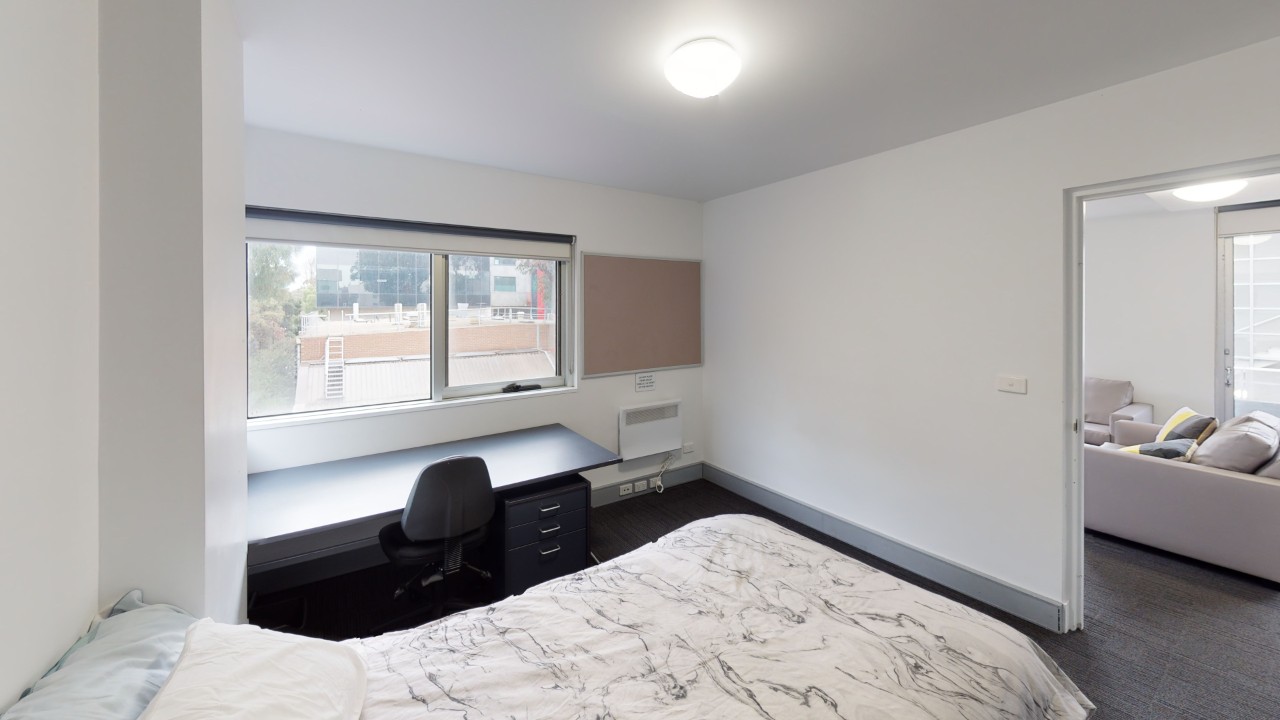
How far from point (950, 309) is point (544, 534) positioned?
2.62m

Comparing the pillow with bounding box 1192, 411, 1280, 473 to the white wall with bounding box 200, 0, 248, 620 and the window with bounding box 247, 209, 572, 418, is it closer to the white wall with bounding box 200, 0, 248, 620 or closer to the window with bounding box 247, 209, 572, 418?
the window with bounding box 247, 209, 572, 418

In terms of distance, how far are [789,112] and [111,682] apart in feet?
9.54

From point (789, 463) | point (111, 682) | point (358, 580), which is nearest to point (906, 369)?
point (789, 463)

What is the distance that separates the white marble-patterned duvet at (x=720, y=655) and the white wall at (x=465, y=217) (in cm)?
170

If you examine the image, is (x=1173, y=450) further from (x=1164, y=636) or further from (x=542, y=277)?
(x=542, y=277)

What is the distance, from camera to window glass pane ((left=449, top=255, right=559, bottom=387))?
317 centimetres

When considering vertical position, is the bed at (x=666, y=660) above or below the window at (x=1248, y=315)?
below

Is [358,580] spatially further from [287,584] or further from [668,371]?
[668,371]

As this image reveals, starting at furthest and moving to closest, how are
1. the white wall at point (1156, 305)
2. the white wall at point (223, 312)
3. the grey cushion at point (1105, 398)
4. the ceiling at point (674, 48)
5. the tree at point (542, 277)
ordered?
the grey cushion at point (1105, 398)
the white wall at point (1156, 305)
the tree at point (542, 277)
the ceiling at point (674, 48)
the white wall at point (223, 312)

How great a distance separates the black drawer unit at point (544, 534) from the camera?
2367mm

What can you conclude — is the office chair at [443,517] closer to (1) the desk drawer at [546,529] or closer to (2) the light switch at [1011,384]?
(1) the desk drawer at [546,529]

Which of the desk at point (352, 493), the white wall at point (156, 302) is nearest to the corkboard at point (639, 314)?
the desk at point (352, 493)

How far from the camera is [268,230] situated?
2.45 meters

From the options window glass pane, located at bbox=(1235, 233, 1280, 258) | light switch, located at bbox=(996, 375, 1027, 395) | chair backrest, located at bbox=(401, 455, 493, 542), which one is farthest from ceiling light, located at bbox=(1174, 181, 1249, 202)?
chair backrest, located at bbox=(401, 455, 493, 542)
